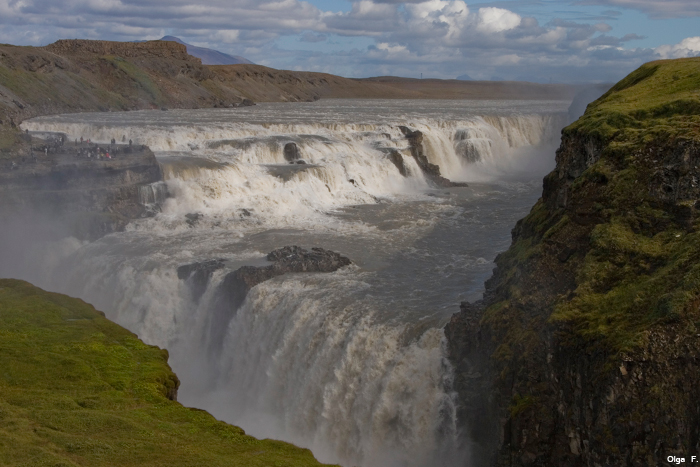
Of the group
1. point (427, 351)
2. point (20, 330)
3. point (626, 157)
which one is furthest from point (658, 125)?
point (20, 330)

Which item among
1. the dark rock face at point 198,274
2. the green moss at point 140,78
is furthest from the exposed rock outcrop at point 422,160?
the green moss at point 140,78

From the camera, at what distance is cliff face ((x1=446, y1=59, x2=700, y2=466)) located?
36.4ft

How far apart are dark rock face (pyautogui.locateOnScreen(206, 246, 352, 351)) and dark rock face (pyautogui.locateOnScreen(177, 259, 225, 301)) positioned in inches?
38.1

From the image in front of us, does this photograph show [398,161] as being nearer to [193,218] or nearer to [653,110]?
[193,218]

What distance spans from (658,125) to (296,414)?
11.5m

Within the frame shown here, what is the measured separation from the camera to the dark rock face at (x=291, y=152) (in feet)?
130

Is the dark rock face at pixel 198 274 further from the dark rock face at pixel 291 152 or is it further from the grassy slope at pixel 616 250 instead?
the dark rock face at pixel 291 152

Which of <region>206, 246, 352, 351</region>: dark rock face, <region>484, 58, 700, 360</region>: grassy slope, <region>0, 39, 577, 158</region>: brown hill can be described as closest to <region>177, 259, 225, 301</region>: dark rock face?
<region>206, 246, 352, 351</region>: dark rock face

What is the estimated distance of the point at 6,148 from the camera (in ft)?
115

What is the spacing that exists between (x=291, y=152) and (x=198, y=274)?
17.3 meters

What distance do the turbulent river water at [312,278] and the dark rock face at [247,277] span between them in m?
0.21

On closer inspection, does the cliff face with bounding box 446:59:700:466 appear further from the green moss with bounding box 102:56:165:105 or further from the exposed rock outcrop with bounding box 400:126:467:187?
the green moss with bounding box 102:56:165:105

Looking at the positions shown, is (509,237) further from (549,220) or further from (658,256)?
(658,256)

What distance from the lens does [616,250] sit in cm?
1445
